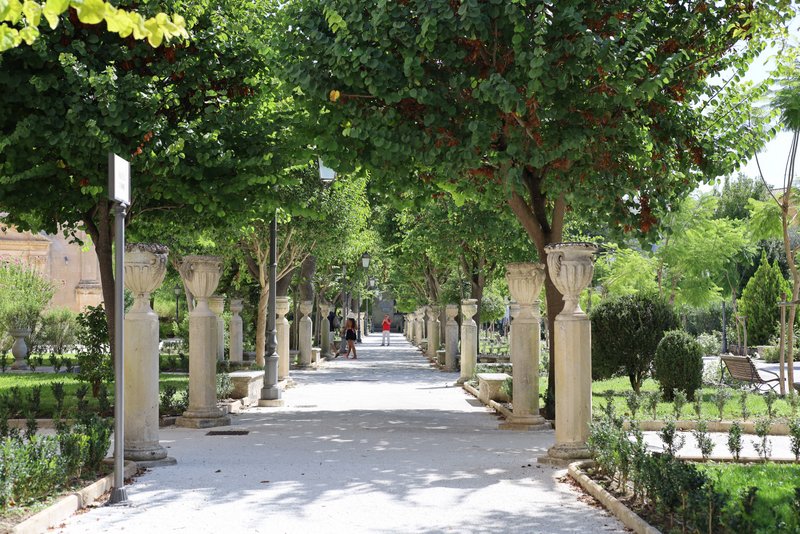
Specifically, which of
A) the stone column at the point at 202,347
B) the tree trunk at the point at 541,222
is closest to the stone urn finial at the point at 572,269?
the tree trunk at the point at 541,222

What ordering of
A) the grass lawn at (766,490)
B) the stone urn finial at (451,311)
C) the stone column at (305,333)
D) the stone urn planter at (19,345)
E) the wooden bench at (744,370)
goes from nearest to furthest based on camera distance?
the grass lawn at (766,490) → the wooden bench at (744,370) → the stone urn planter at (19,345) → the stone urn finial at (451,311) → the stone column at (305,333)

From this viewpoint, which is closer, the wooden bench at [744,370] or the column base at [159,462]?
the column base at [159,462]

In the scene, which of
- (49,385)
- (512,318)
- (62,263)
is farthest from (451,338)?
(62,263)

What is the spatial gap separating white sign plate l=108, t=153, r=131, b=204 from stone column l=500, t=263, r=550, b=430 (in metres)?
7.37

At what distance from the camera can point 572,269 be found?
33.3ft

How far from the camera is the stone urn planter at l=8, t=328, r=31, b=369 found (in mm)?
31145

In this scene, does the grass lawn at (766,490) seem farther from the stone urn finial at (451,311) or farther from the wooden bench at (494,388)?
the stone urn finial at (451,311)

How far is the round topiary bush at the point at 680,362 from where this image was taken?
16.4 metres

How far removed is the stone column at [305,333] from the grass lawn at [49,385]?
6.90 metres

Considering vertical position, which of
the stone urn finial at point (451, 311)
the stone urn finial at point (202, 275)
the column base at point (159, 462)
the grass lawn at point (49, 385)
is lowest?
the column base at point (159, 462)

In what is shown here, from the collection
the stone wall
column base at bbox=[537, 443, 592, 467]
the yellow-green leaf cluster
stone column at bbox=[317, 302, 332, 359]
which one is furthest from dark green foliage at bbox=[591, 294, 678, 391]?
the stone wall

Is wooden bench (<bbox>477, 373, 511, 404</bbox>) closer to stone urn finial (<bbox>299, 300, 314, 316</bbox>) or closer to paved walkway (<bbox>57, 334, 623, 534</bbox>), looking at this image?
paved walkway (<bbox>57, 334, 623, 534</bbox>)

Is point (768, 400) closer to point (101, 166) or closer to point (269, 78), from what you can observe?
point (269, 78)

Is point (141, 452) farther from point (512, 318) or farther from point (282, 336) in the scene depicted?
point (282, 336)
